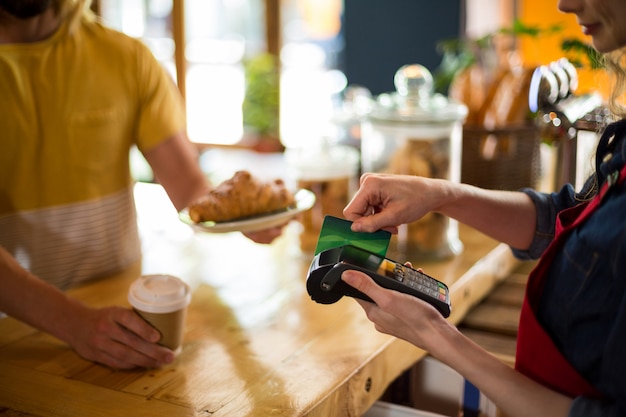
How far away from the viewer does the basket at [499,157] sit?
2207mm

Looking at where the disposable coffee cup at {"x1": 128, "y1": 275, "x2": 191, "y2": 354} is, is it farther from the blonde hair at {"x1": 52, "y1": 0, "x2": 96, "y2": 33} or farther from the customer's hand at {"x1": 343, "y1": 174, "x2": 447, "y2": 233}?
the blonde hair at {"x1": 52, "y1": 0, "x2": 96, "y2": 33}

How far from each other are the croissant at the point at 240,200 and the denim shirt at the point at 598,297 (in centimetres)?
72

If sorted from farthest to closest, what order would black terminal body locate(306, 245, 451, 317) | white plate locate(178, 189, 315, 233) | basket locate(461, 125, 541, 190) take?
basket locate(461, 125, 541, 190)
white plate locate(178, 189, 315, 233)
black terminal body locate(306, 245, 451, 317)

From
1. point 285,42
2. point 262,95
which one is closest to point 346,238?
point 262,95

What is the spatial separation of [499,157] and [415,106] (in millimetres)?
490

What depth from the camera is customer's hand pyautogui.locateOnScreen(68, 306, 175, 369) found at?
119 centimetres

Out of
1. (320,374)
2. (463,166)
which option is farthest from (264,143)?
(320,374)

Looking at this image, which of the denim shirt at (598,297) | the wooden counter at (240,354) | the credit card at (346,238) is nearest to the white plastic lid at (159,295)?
the wooden counter at (240,354)

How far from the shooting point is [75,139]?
1615mm

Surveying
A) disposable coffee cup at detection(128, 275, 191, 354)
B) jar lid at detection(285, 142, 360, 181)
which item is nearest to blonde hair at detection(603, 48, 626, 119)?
disposable coffee cup at detection(128, 275, 191, 354)

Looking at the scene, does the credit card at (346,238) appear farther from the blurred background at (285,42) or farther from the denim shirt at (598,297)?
the blurred background at (285,42)

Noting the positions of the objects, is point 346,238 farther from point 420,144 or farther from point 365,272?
point 420,144

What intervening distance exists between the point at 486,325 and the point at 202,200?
28.4 inches

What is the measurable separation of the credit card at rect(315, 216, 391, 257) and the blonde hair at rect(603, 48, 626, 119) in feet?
1.18
